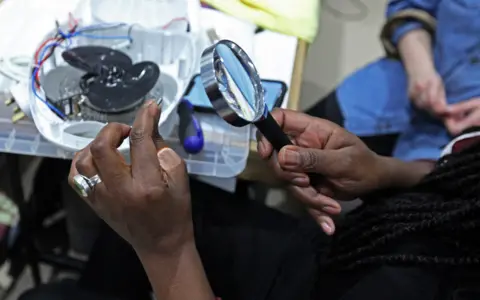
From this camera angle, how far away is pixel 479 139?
68 cm

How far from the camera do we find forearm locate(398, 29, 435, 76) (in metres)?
1.01

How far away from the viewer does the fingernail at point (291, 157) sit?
62cm

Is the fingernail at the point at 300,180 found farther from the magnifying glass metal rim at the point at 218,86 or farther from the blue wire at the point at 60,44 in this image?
the blue wire at the point at 60,44

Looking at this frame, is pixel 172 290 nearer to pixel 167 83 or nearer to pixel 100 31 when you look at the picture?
pixel 167 83

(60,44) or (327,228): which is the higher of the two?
(60,44)

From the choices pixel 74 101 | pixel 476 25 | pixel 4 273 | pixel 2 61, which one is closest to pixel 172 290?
pixel 74 101

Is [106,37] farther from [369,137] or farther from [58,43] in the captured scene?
[369,137]

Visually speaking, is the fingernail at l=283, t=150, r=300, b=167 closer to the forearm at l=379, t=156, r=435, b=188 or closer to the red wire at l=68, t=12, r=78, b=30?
the forearm at l=379, t=156, r=435, b=188

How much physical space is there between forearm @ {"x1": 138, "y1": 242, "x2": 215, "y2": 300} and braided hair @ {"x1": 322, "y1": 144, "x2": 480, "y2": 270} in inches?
7.2

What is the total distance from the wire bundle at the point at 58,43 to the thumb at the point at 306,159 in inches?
11.6

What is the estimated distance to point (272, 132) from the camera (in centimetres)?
62

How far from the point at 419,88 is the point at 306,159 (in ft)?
1.39

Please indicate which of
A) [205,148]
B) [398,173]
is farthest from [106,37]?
[398,173]

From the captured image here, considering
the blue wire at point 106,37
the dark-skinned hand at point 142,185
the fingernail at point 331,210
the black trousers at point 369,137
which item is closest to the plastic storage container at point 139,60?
the blue wire at point 106,37
